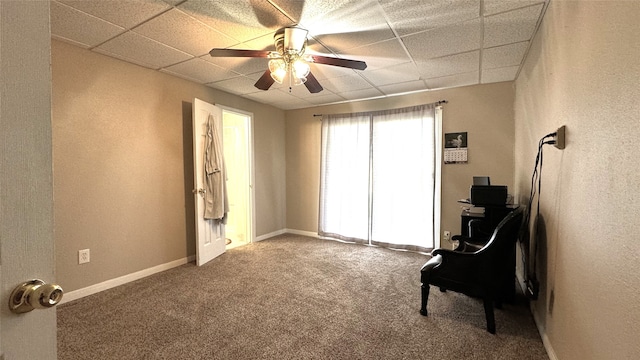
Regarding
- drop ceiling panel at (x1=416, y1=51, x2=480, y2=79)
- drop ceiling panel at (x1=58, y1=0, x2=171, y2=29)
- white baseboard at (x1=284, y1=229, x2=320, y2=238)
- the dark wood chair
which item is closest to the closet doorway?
white baseboard at (x1=284, y1=229, x2=320, y2=238)

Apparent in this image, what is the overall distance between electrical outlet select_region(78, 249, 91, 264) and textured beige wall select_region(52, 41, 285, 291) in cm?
3

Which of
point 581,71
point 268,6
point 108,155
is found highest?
point 268,6

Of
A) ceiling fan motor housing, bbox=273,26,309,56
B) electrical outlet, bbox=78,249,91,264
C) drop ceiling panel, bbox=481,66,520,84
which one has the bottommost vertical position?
electrical outlet, bbox=78,249,91,264

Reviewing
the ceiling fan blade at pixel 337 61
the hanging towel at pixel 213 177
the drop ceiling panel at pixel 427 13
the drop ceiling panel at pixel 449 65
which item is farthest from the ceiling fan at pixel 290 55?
the hanging towel at pixel 213 177

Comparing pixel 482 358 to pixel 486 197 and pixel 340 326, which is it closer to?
pixel 340 326

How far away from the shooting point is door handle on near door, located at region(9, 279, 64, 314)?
49 centimetres

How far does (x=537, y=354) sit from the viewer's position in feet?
5.77

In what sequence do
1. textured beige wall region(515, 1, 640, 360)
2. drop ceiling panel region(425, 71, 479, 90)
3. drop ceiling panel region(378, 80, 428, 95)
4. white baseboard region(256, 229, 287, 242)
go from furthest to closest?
1. white baseboard region(256, 229, 287, 242)
2. drop ceiling panel region(378, 80, 428, 95)
3. drop ceiling panel region(425, 71, 479, 90)
4. textured beige wall region(515, 1, 640, 360)

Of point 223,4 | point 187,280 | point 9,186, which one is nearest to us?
point 9,186

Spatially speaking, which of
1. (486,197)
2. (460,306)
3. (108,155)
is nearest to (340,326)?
(460,306)

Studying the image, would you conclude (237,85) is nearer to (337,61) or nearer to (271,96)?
(271,96)

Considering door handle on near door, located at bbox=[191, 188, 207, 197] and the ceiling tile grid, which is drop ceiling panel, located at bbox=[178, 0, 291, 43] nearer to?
the ceiling tile grid

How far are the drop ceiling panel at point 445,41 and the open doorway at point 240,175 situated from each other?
8.84 ft

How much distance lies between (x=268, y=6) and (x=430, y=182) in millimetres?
2923
